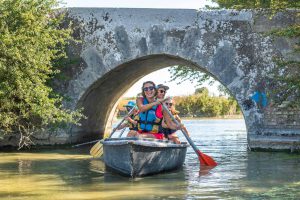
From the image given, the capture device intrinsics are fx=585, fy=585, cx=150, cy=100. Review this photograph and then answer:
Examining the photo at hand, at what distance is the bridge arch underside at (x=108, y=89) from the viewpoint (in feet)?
57.0

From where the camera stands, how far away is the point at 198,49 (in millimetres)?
16391

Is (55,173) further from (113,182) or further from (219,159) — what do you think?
(219,159)

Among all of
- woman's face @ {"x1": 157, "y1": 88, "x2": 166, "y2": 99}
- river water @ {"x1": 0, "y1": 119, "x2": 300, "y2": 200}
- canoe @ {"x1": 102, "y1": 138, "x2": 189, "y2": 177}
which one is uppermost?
woman's face @ {"x1": 157, "y1": 88, "x2": 166, "y2": 99}

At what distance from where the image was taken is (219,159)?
1416cm

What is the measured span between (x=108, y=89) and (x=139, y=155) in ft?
30.1

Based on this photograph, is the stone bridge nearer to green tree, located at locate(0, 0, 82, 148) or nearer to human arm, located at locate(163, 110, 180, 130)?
green tree, located at locate(0, 0, 82, 148)

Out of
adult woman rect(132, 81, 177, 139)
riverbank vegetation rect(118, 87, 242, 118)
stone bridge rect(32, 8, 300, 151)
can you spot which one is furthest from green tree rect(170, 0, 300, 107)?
riverbank vegetation rect(118, 87, 242, 118)

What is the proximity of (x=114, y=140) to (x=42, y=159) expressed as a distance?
3.94 m

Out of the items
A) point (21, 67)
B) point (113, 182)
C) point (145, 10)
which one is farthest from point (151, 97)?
point (145, 10)

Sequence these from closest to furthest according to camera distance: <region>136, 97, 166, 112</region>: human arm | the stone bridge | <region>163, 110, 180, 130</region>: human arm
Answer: <region>136, 97, 166, 112</region>: human arm → <region>163, 110, 180, 130</region>: human arm → the stone bridge

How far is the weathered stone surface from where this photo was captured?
15922mm

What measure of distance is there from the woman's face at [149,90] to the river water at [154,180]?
156cm

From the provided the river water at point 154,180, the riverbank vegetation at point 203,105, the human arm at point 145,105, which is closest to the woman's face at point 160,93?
the human arm at point 145,105

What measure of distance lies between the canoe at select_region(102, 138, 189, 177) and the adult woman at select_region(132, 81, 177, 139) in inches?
22.7
